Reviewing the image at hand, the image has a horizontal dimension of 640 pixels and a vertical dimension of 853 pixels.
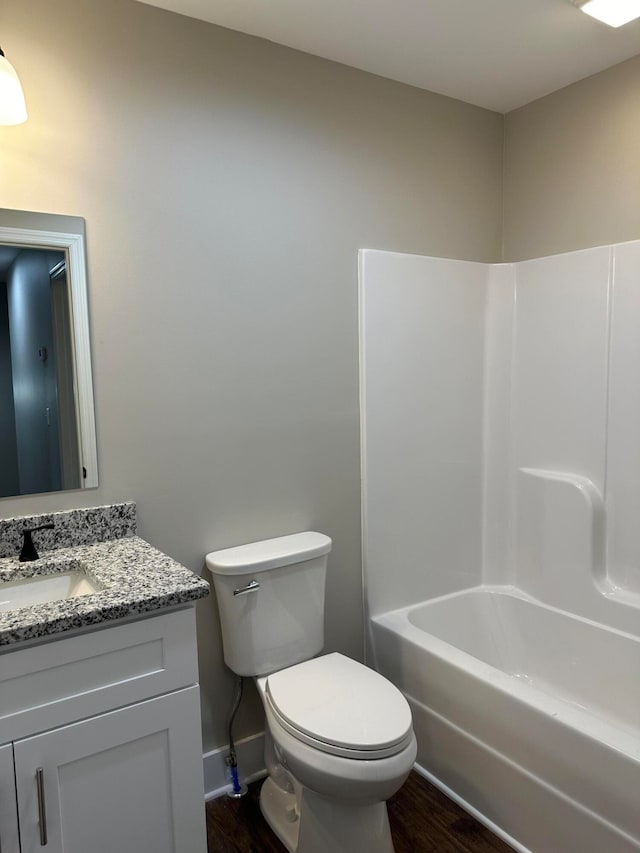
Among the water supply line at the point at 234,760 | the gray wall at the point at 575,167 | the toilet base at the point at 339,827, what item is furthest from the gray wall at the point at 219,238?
the toilet base at the point at 339,827

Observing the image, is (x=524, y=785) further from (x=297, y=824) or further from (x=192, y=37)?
(x=192, y=37)

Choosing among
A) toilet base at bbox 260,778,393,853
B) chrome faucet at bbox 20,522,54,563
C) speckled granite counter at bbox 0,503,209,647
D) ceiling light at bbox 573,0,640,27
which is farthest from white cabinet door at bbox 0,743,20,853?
ceiling light at bbox 573,0,640,27

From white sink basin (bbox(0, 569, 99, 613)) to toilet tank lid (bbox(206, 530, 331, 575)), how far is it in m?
0.44

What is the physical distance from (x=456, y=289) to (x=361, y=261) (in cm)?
48

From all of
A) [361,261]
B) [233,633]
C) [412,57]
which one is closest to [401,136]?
[412,57]

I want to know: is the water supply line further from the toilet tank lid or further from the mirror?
the mirror

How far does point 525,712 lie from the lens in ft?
5.81

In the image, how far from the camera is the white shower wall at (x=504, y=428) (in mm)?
2252

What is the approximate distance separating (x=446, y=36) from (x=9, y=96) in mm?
1362

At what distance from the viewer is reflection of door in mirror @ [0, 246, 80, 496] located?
5.39ft

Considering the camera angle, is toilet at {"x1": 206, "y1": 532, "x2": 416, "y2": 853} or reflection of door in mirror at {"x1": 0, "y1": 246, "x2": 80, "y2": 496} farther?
reflection of door in mirror at {"x1": 0, "y1": 246, "x2": 80, "y2": 496}

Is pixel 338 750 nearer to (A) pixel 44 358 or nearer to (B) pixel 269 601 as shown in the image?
(B) pixel 269 601

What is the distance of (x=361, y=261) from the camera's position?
227 cm

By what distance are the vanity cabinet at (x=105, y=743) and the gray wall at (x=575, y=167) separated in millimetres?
2041
